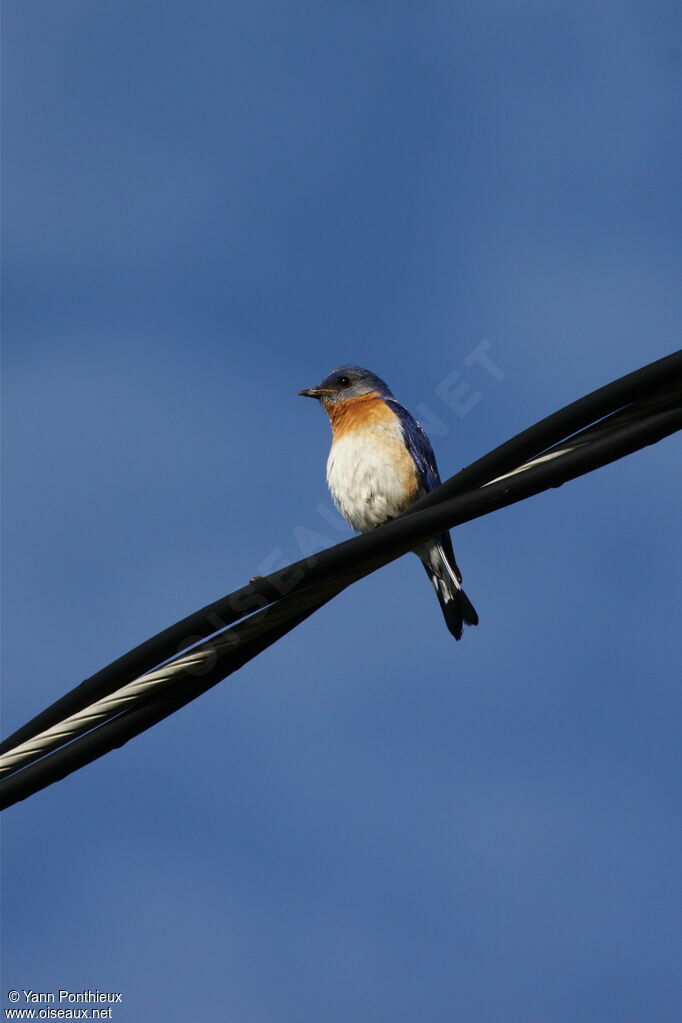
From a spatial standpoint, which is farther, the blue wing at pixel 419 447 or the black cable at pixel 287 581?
the blue wing at pixel 419 447

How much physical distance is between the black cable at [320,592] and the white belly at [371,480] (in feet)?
15.2

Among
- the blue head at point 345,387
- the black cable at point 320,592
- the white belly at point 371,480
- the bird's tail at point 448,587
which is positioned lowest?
the black cable at point 320,592

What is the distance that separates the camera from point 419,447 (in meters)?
9.54

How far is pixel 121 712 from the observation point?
4281 millimetres

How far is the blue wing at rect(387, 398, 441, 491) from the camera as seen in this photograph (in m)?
9.35

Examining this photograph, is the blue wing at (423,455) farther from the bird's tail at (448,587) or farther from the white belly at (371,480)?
the white belly at (371,480)

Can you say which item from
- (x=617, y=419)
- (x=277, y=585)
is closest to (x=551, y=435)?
(x=617, y=419)

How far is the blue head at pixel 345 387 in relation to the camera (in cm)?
997

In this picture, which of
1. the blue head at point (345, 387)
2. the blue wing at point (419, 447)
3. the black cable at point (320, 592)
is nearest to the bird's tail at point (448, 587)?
the blue wing at point (419, 447)

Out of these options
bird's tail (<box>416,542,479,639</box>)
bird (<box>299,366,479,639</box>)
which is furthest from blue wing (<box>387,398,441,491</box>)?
bird's tail (<box>416,542,479,639</box>)

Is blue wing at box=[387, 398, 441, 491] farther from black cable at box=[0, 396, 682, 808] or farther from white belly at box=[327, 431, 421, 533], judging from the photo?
black cable at box=[0, 396, 682, 808]

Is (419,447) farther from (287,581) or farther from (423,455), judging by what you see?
(287,581)

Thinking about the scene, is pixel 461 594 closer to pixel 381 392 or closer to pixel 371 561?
pixel 381 392

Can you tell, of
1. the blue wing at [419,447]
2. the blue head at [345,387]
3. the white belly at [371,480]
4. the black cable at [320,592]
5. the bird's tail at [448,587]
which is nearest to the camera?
the black cable at [320,592]
